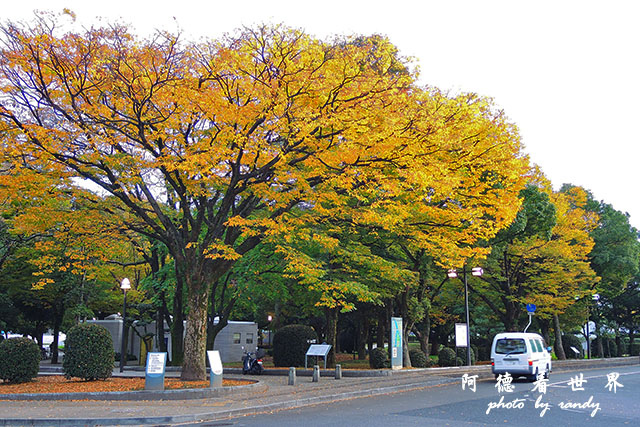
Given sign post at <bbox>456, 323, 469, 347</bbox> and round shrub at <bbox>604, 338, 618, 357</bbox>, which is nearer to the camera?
sign post at <bbox>456, 323, 469, 347</bbox>

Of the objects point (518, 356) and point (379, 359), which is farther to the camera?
point (379, 359)

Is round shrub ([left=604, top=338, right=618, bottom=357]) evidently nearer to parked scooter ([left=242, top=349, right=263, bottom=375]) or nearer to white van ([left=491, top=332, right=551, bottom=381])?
white van ([left=491, top=332, right=551, bottom=381])

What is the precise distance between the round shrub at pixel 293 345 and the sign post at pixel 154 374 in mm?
12319

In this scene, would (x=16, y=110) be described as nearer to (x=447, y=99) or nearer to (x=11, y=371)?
(x=11, y=371)

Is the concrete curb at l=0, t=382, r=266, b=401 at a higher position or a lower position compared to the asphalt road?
higher

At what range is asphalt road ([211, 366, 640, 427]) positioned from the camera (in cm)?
1099

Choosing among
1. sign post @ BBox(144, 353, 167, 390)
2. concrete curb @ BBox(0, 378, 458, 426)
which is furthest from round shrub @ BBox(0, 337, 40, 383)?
concrete curb @ BBox(0, 378, 458, 426)

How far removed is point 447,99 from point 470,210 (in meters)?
4.75

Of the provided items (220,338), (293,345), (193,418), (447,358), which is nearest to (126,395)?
(193,418)

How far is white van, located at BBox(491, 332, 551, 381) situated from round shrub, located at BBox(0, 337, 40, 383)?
1642 centimetres

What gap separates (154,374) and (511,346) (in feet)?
42.5

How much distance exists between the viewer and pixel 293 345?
27.0 metres

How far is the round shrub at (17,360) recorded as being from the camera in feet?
58.8

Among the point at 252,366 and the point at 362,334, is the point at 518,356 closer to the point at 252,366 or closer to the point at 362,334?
the point at 252,366
